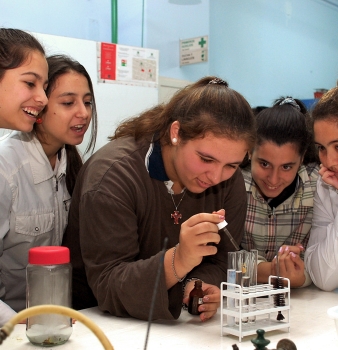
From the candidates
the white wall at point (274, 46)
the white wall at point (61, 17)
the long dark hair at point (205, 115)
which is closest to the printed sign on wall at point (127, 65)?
the white wall at point (61, 17)

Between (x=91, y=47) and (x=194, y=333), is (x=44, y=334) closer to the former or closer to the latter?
(x=194, y=333)

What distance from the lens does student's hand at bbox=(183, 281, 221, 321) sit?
4.03 feet

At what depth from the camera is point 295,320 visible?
1.24 meters

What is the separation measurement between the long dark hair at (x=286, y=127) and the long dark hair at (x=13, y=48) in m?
0.77

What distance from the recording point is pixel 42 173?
5.13ft

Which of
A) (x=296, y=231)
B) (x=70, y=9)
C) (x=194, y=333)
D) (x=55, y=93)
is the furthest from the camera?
(x=70, y=9)

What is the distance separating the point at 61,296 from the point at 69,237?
31 cm

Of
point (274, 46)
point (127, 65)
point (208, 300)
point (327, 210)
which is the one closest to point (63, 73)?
point (208, 300)

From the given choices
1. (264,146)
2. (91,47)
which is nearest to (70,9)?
(91,47)

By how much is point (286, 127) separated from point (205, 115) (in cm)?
54

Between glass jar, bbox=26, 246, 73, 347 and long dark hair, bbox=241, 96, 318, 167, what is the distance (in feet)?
2.77

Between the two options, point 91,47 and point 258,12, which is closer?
point 91,47

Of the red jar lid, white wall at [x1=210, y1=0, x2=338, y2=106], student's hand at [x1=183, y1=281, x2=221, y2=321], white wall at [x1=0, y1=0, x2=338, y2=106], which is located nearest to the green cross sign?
white wall at [x1=0, y1=0, x2=338, y2=106]

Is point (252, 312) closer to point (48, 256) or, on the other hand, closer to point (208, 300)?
point (208, 300)
